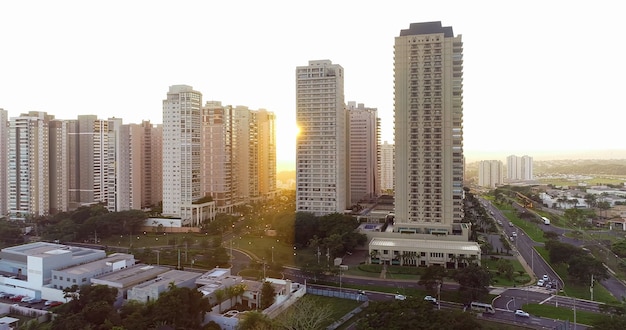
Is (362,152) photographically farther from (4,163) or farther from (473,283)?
(4,163)

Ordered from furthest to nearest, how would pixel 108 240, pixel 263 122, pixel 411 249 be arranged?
pixel 263 122, pixel 108 240, pixel 411 249

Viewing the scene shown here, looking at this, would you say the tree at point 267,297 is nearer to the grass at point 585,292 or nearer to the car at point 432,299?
the car at point 432,299

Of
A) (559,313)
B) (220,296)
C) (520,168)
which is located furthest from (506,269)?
(520,168)

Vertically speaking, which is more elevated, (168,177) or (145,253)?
(168,177)

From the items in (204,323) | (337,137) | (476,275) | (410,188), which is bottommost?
(204,323)

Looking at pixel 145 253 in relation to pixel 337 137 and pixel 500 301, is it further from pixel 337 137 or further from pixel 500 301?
pixel 500 301

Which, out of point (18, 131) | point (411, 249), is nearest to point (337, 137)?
point (411, 249)

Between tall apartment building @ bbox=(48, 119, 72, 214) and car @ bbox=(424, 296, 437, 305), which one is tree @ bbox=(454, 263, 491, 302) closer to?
car @ bbox=(424, 296, 437, 305)
